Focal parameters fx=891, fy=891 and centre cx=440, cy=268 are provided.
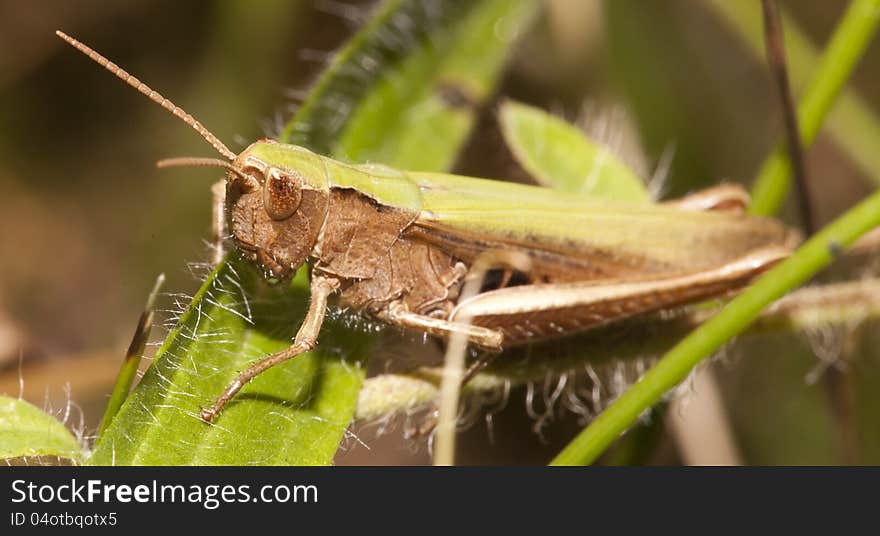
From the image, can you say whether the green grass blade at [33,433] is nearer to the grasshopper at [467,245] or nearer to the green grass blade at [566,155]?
the grasshopper at [467,245]

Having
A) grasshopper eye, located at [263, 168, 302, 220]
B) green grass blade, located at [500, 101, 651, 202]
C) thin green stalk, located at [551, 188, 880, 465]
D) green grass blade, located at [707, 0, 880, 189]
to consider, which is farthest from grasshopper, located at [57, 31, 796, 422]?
green grass blade, located at [707, 0, 880, 189]

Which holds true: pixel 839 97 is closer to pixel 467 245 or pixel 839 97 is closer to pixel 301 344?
pixel 467 245

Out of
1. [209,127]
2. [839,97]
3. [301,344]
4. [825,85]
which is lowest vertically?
[301,344]

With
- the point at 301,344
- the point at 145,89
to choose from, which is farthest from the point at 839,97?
the point at 145,89

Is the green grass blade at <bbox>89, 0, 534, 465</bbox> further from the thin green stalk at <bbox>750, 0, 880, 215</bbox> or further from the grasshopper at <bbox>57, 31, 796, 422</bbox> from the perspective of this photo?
the thin green stalk at <bbox>750, 0, 880, 215</bbox>

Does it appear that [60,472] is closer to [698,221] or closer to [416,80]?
[416,80]

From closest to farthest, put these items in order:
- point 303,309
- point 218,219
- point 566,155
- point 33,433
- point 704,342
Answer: point 33,433 → point 704,342 → point 303,309 → point 218,219 → point 566,155

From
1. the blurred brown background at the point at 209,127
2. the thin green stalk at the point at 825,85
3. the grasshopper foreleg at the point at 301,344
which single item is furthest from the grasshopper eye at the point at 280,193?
the blurred brown background at the point at 209,127
